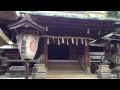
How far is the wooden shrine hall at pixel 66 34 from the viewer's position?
11383mm

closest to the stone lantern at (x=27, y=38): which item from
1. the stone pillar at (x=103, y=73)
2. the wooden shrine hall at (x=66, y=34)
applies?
the wooden shrine hall at (x=66, y=34)

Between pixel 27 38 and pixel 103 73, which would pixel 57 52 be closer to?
pixel 103 73

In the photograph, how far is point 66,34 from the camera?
12.6 m

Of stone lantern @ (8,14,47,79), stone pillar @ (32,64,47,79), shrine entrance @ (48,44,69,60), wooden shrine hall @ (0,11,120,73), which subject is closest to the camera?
stone lantern @ (8,14,47,79)

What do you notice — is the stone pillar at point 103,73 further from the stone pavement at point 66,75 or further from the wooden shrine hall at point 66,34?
the wooden shrine hall at point 66,34

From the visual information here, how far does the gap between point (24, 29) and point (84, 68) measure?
5.28m

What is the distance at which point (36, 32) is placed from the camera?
363 inches

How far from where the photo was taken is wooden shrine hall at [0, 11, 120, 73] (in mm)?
11383

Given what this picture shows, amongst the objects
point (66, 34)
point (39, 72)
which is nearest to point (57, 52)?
point (66, 34)

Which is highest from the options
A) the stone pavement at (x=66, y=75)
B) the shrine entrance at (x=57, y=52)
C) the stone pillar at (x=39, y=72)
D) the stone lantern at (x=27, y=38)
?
the stone lantern at (x=27, y=38)

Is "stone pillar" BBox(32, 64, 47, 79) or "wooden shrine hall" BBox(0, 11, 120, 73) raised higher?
"wooden shrine hall" BBox(0, 11, 120, 73)

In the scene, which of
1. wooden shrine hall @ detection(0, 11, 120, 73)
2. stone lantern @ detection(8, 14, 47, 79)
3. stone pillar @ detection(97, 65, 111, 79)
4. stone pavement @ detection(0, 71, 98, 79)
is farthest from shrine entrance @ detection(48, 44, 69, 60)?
stone lantern @ detection(8, 14, 47, 79)

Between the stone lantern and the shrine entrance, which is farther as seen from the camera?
the shrine entrance

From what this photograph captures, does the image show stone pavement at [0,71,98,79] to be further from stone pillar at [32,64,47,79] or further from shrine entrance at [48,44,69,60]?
shrine entrance at [48,44,69,60]
